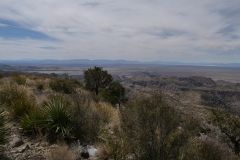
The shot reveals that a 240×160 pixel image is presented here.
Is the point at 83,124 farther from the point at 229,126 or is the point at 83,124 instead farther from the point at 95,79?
the point at 95,79

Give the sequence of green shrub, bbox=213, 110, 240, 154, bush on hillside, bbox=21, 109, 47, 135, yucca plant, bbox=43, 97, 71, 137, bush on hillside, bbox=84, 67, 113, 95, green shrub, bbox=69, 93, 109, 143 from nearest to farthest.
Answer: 1. yucca plant, bbox=43, 97, 71, 137
2. bush on hillside, bbox=21, 109, 47, 135
3. green shrub, bbox=69, 93, 109, 143
4. green shrub, bbox=213, 110, 240, 154
5. bush on hillside, bbox=84, 67, 113, 95

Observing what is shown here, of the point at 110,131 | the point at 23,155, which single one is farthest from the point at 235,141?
the point at 23,155

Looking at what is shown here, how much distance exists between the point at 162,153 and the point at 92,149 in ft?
6.81

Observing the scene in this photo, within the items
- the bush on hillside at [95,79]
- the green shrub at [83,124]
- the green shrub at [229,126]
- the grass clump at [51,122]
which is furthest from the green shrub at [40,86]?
the grass clump at [51,122]

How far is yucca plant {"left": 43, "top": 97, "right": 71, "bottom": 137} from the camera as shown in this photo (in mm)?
10023

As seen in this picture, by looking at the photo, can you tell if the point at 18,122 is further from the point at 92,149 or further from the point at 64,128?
the point at 92,149

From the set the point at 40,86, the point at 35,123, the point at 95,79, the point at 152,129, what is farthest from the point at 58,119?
the point at 95,79

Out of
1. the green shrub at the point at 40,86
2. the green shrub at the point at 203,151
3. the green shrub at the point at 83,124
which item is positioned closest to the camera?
the green shrub at the point at 203,151

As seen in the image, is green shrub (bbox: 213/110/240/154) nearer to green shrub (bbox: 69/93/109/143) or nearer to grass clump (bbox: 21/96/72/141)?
green shrub (bbox: 69/93/109/143)

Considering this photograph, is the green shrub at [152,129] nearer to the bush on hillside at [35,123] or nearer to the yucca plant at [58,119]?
the yucca plant at [58,119]

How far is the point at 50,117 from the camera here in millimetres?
10234

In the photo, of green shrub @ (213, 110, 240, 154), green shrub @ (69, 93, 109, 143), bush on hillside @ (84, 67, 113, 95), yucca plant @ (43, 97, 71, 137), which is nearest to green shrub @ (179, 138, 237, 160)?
green shrub @ (69, 93, 109, 143)

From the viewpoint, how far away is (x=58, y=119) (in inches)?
404

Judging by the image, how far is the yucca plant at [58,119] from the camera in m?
10.0
